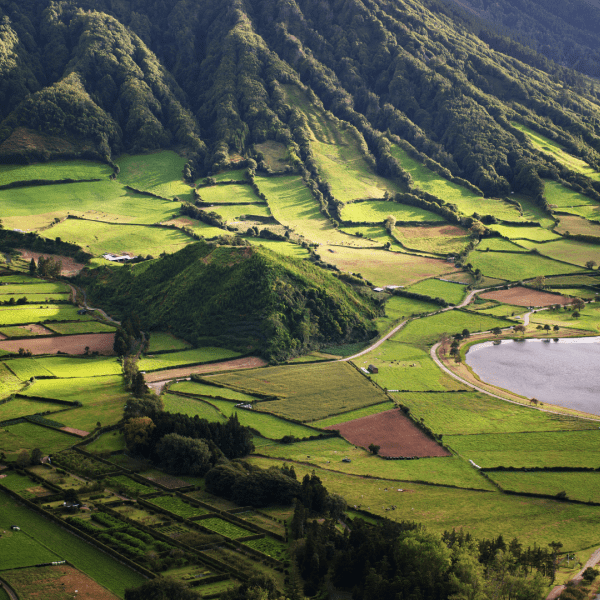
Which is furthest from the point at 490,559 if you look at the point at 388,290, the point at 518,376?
the point at 388,290

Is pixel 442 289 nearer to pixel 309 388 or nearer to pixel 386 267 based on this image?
pixel 386 267

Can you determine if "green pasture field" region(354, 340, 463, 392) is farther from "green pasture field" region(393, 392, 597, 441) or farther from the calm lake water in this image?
the calm lake water

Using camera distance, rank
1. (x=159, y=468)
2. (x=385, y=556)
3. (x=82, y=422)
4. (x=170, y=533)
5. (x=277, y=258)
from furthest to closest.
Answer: (x=277, y=258)
(x=82, y=422)
(x=159, y=468)
(x=170, y=533)
(x=385, y=556)

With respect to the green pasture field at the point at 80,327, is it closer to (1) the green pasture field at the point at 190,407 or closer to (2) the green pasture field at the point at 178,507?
(1) the green pasture field at the point at 190,407

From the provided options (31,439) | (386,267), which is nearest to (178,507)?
(31,439)

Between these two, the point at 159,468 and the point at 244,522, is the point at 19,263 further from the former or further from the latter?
the point at 244,522

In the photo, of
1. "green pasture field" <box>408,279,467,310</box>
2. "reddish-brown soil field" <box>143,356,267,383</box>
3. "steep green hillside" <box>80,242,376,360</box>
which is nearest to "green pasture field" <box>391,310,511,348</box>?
"steep green hillside" <box>80,242,376,360</box>
